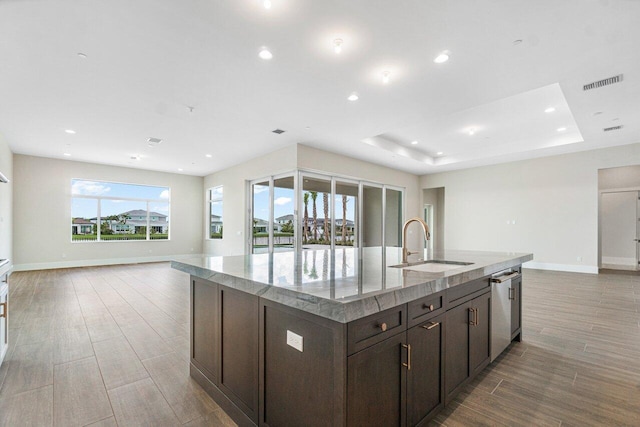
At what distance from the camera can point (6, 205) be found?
21.0 ft

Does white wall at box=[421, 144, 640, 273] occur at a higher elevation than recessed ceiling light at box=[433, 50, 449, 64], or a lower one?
lower

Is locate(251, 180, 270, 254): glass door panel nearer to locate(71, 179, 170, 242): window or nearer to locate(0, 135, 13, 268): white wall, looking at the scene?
locate(71, 179, 170, 242): window

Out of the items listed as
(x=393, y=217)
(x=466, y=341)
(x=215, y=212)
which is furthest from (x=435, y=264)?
(x=215, y=212)

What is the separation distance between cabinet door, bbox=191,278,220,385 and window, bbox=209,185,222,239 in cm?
→ 792

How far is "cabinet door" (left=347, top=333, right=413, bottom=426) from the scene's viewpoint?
118 cm

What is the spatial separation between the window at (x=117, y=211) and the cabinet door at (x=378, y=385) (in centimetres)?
1007

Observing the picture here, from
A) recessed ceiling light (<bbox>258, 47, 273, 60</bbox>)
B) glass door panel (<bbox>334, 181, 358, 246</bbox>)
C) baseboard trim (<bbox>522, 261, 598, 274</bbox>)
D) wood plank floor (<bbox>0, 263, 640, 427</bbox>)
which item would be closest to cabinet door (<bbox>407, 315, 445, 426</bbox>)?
wood plank floor (<bbox>0, 263, 640, 427</bbox>)


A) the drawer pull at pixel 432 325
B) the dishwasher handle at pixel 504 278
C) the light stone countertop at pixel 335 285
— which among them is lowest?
the drawer pull at pixel 432 325

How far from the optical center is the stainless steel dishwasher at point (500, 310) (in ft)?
7.69

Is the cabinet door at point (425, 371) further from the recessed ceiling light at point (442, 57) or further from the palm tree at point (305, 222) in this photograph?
the palm tree at point (305, 222)

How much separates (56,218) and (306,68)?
8.62 m

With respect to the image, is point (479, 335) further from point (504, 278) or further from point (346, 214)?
point (346, 214)

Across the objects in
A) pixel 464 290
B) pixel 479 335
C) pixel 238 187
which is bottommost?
pixel 479 335

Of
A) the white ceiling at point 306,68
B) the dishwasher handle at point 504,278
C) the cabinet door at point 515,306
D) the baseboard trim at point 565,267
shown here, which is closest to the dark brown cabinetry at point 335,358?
the dishwasher handle at point 504,278
